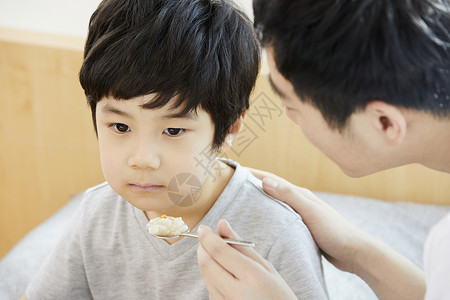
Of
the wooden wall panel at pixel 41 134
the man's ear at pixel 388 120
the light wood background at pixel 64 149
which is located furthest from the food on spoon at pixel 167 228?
the wooden wall panel at pixel 41 134

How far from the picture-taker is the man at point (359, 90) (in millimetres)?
659

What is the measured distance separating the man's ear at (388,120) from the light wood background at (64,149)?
0.92m

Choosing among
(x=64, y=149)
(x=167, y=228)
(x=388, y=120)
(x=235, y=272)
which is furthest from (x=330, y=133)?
(x=64, y=149)

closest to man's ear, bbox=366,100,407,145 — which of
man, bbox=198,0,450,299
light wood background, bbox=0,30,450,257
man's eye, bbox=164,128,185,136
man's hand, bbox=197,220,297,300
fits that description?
man, bbox=198,0,450,299

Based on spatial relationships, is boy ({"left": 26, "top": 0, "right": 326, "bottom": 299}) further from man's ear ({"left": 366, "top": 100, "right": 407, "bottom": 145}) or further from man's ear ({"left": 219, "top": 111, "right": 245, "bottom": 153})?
man's ear ({"left": 366, "top": 100, "right": 407, "bottom": 145})

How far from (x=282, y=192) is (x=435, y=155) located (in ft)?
1.01

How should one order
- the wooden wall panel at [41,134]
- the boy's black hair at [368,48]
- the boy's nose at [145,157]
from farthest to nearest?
the wooden wall panel at [41,134], the boy's nose at [145,157], the boy's black hair at [368,48]

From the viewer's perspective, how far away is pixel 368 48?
0.66m

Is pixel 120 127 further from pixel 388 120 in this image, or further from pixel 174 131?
pixel 388 120

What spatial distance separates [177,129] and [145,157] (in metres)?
0.07

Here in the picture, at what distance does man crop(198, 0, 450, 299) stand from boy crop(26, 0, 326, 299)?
0.18 meters

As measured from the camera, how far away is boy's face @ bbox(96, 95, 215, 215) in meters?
0.89

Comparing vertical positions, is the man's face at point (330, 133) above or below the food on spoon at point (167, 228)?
above

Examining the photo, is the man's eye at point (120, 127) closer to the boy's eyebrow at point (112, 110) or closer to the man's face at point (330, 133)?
the boy's eyebrow at point (112, 110)
